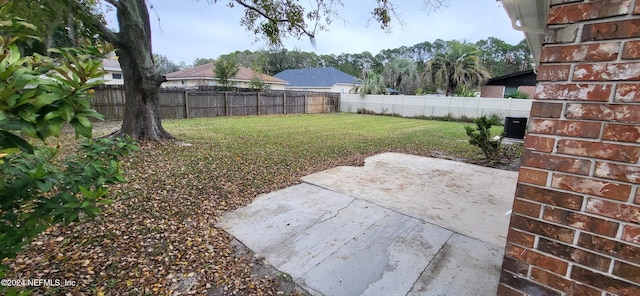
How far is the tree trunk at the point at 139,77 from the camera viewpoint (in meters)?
5.82

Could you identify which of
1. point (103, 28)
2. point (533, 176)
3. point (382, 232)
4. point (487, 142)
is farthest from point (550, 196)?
point (103, 28)

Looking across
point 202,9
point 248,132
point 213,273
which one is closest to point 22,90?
point 213,273

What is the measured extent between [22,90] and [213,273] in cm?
186

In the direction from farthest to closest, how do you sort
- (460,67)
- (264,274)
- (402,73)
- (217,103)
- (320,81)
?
(320,81)
(402,73)
(460,67)
(217,103)
(264,274)

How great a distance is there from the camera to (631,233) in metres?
0.96

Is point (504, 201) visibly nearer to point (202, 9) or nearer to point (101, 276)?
point (101, 276)

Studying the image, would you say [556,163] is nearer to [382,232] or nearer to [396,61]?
[382,232]

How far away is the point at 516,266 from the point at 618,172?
516 mm

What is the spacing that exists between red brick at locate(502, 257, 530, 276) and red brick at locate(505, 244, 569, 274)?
0.02 meters

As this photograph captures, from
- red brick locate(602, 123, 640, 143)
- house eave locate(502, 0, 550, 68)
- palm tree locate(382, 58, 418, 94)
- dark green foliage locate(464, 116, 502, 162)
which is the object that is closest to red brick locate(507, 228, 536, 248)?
red brick locate(602, 123, 640, 143)

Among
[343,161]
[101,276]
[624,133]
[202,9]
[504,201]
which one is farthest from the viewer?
[202,9]

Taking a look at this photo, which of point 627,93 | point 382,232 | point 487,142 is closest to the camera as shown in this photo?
point 627,93

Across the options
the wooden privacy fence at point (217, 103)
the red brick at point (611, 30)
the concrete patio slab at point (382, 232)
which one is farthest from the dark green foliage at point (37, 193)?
the wooden privacy fence at point (217, 103)

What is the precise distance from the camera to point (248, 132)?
9812 millimetres
